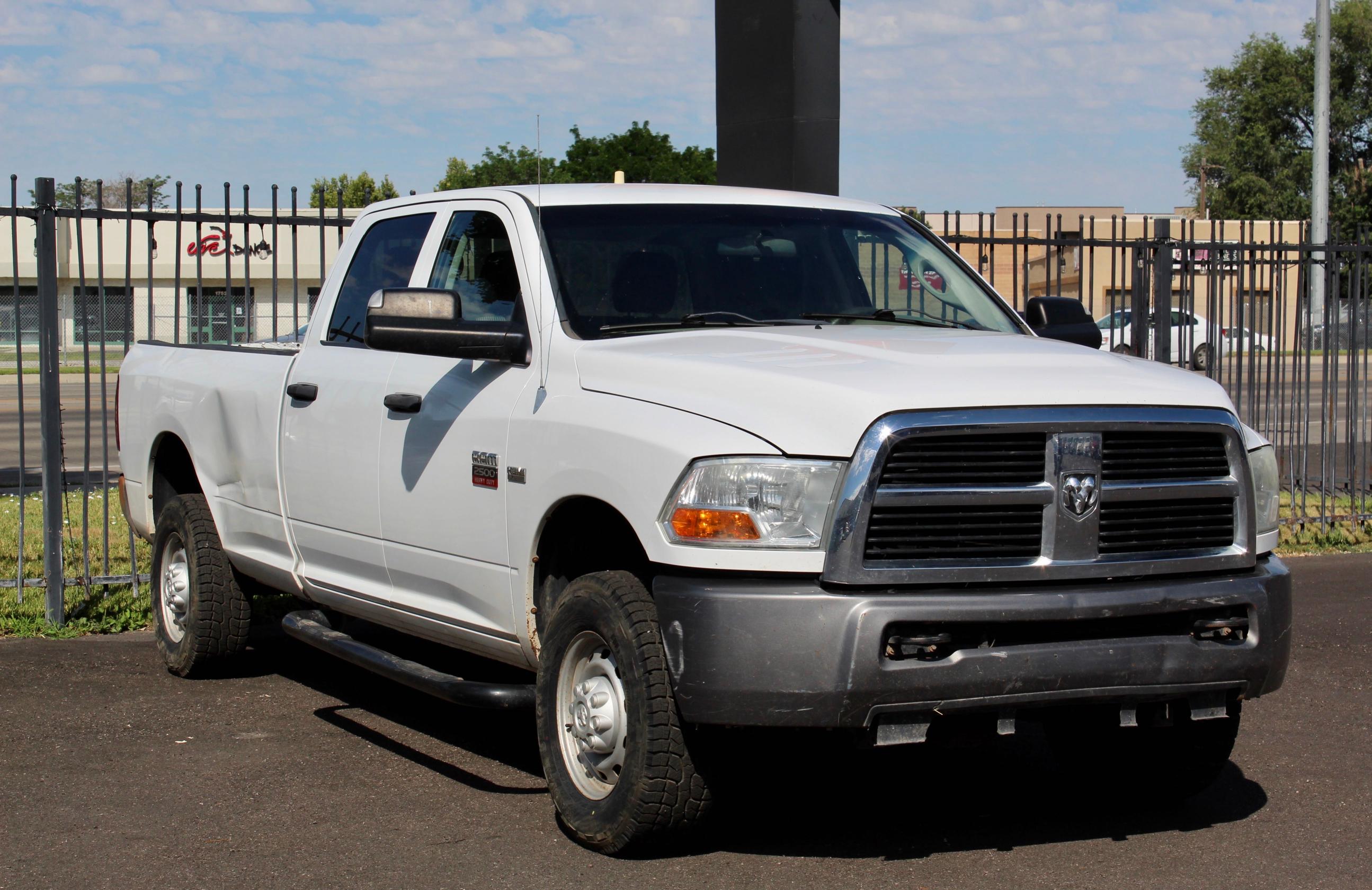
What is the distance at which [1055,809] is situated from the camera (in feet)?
17.2

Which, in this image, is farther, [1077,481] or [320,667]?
[320,667]

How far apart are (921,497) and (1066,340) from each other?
86.7 inches

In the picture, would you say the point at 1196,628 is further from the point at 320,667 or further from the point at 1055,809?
the point at 320,667

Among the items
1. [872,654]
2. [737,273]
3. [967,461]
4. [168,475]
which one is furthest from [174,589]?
[967,461]

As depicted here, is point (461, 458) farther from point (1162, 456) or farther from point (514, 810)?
point (1162, 456)

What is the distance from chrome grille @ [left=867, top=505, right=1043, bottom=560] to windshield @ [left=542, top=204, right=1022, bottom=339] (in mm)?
1367

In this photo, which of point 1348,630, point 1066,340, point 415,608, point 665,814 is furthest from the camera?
point 1348,630

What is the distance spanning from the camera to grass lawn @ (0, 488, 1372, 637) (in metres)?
8.62

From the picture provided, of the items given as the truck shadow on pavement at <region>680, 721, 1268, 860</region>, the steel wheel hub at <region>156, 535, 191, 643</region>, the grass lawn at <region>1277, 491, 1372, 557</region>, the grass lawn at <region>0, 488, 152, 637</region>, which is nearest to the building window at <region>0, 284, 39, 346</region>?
the grass lawn at <region>0, 488, 152, 637</region>

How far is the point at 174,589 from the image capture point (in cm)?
747

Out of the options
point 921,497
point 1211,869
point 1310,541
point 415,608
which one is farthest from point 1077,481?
point 1310,541

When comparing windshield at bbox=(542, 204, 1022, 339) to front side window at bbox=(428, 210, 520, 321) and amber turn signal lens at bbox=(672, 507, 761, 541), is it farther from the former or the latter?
amber turn signal lens at bbox=(672, 507, 761, 541)

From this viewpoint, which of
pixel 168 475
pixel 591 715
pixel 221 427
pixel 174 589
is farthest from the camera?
pixel 168 475

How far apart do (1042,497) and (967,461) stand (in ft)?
0.76
